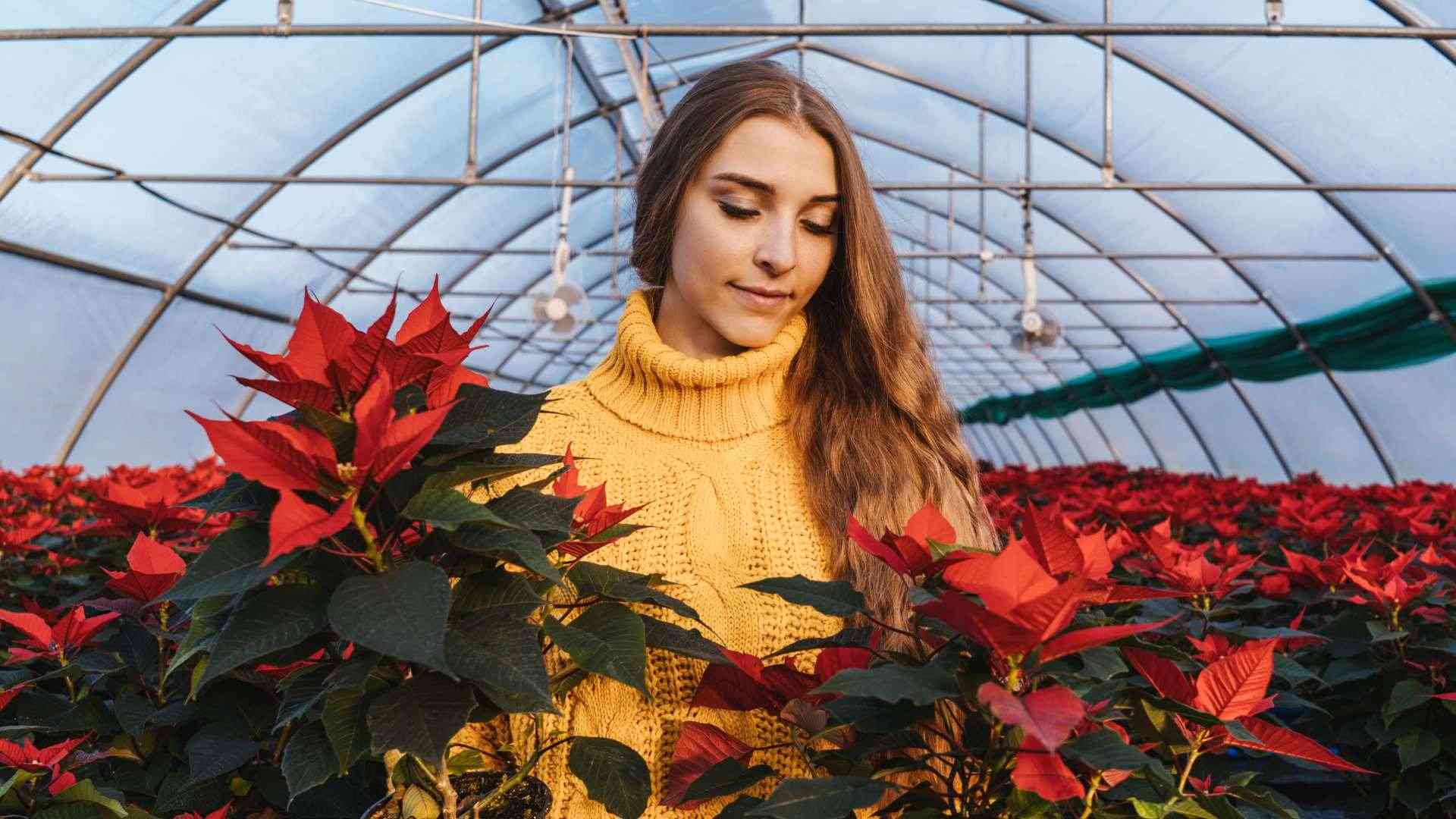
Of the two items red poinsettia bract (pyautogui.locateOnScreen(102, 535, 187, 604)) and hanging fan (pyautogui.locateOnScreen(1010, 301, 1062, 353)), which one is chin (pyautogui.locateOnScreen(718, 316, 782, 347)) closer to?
red poinsettia bract (pyautogui.locateOnScreen(102, 535, 187, 604))

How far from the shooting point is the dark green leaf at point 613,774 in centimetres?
106

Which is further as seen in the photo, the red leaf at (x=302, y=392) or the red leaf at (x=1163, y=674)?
the red leaf at (x=1163, y=674)

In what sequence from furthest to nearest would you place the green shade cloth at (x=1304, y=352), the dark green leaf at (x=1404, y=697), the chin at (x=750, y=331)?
the green shade cloth at (x=1304, y=352) < the dark green leaf at (x=1404, y=697) < the chin at (x=750, y=331)

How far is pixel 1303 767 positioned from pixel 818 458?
1.44m

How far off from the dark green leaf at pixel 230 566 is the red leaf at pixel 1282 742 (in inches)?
32.0

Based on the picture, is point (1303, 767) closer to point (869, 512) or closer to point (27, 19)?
point (869, 512)

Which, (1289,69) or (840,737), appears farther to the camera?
(1289,69)

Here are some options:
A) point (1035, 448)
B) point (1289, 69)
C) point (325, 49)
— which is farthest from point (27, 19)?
point (1035, 448)

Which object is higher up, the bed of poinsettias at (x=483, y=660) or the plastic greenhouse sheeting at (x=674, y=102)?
the plastic greenhouse sheeting at (x=674, y=102)

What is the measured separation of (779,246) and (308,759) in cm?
94

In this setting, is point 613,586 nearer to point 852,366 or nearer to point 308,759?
point 308,759

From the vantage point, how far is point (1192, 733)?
109 centimetres

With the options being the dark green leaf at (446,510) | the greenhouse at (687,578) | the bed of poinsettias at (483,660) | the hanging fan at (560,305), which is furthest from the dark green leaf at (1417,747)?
the hanging fan at (560,305)

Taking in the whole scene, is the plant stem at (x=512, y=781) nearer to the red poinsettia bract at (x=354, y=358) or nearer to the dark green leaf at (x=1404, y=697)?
the red poinsettia bract at (x=354, y=358)
